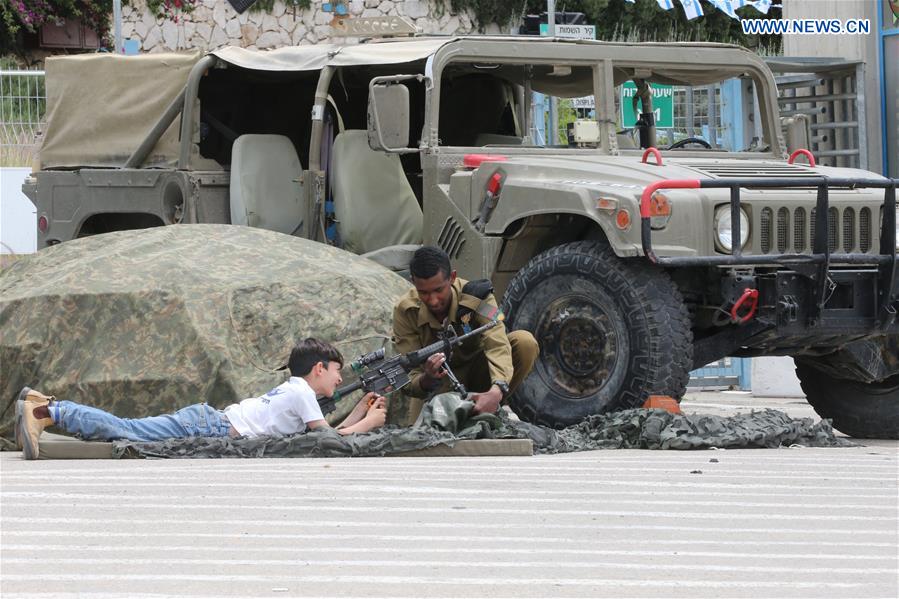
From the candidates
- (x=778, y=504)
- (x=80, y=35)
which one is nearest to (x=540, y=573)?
(x=778, y=504)

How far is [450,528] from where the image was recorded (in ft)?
15.8

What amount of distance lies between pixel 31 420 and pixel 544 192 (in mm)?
2707

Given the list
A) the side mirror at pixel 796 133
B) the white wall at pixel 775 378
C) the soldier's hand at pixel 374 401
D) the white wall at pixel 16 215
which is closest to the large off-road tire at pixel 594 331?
the soldier's hand at pixel 374 401

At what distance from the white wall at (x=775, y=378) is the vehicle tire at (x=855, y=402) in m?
3.15

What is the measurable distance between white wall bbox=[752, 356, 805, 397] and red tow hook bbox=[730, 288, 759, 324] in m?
4.82

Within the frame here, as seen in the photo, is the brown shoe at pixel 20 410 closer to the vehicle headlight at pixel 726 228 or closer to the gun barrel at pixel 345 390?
the gun barrel at pixel 345 390

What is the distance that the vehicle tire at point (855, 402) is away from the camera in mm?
8789

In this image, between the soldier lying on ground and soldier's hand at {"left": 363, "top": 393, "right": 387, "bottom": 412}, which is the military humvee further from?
the soldier lying on ground

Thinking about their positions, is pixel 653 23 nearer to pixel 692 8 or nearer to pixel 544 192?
pixel 692 8

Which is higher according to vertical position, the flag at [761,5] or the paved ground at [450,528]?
the flag at [761,5]

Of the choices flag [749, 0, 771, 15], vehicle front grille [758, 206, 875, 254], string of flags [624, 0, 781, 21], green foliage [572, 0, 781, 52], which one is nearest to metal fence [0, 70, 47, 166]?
green foliage [572, 0, 781, 52]

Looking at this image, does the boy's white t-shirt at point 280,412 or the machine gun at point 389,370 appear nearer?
the boy's white t-shirt at point 280,412

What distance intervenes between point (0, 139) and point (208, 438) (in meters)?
13.1

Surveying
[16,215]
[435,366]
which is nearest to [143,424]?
[435,366]
